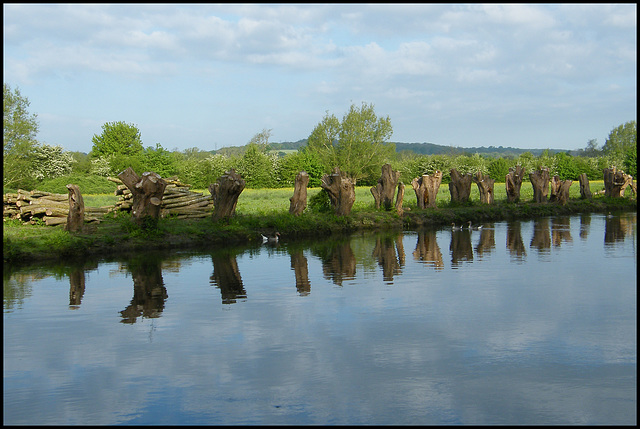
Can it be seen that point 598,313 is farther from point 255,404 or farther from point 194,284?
point 194,284

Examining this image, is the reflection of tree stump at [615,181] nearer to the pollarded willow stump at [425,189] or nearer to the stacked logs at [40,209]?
the pollarded willow stump at [425,189]

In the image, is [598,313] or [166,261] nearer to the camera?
[598,313]

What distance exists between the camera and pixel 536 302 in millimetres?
11055

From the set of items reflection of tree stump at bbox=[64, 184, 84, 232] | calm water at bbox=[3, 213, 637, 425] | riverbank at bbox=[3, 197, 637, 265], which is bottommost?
calm water at bbox=[3, 213, 637, 425]

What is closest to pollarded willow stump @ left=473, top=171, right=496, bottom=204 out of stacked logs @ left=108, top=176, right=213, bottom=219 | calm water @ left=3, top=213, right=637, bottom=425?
stacked logs @ left=108, top=176, right=213, bottom=219

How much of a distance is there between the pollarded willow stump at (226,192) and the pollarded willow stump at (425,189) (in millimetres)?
11609

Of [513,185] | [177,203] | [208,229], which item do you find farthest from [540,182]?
[208,229]

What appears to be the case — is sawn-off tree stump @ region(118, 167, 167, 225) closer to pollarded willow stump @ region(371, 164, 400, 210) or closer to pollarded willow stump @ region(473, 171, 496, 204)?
pollarded willow stump @ region(371, 164, 400, 210)

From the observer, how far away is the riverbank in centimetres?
1741

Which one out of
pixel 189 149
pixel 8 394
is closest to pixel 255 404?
pixel 8 394

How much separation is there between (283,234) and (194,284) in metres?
10.3

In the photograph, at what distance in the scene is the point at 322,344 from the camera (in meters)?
8.45

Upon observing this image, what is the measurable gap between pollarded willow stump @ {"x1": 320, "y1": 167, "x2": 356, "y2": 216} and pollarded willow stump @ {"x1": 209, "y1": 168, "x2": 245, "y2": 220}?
4.99 metres

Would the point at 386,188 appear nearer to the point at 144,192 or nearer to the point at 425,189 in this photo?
the point at 425,189
